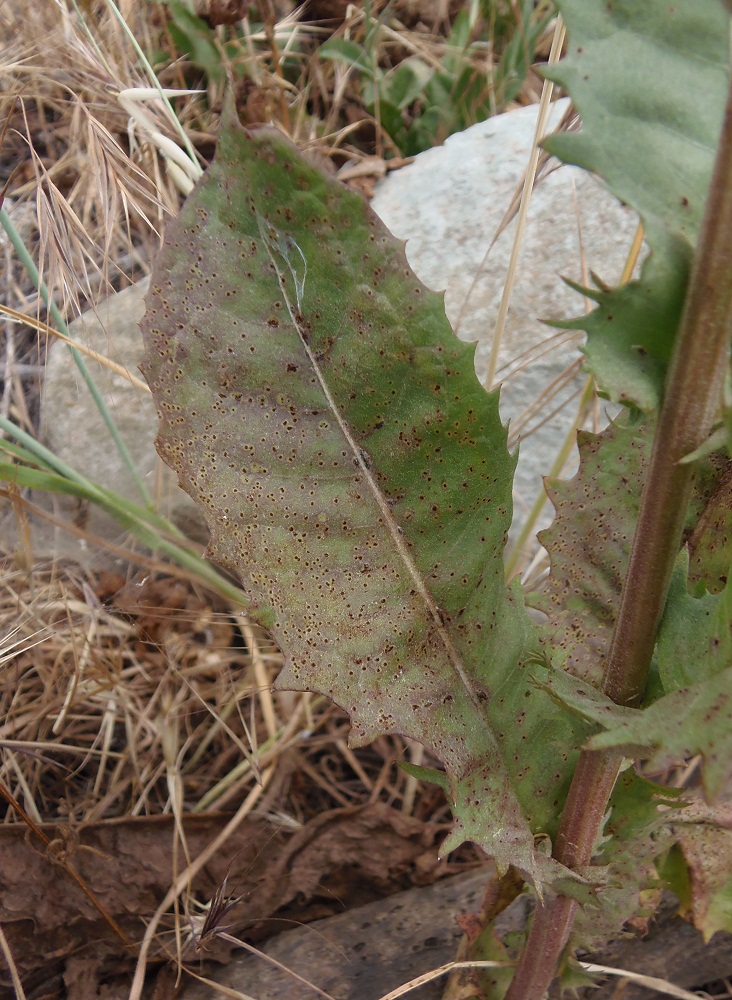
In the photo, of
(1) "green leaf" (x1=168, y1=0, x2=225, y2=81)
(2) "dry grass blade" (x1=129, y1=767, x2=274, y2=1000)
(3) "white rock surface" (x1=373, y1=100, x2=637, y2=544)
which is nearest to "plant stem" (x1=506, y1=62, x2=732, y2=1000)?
(2) "dry grass blade" (x1=129, y1=767, x2=274, y2=1000)

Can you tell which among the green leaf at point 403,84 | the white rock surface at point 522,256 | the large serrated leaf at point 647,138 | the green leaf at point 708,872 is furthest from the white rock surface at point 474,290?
the large serrated leaf at point 647,138

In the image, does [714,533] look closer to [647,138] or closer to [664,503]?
[664,503]

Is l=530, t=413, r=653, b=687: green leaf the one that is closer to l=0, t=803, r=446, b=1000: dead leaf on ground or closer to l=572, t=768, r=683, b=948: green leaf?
l=572, t=768, r=683, b=948: green leaf

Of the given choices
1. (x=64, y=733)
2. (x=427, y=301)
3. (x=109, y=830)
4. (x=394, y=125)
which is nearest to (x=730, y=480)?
(x=427, y=301)

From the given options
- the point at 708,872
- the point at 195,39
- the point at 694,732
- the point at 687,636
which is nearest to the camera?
the point at 694,732

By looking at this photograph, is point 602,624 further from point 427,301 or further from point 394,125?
point 394,125

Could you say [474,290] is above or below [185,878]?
above

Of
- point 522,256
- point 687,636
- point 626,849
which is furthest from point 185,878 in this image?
point 522,256
